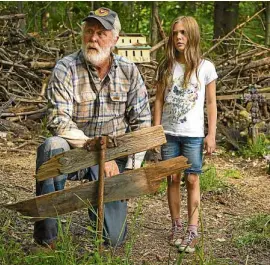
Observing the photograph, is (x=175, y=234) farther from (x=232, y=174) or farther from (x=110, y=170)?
(x=232, y=174)

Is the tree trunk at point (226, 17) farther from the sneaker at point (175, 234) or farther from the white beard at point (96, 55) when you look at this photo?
the white beard at point (96, 55)

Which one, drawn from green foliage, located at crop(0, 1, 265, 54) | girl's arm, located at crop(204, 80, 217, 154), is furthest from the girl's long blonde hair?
green foliage, located at crop(0, 1, 265, 54)

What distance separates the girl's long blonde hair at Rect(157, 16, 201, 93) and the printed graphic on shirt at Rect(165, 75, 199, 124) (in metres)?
0.04

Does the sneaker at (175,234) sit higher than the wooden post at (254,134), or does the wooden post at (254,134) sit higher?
the wooden post at (254,134)

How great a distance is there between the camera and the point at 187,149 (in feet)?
13.9

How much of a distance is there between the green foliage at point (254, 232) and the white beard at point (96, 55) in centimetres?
165

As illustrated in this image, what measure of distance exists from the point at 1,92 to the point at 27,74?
56 cm

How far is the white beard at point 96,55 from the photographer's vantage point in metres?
3.95

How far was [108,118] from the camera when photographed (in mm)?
4137

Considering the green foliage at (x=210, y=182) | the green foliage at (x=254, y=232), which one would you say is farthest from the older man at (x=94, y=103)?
the green foliage at (x=210, y=182)

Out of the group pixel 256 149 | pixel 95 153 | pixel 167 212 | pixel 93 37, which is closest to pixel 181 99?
pixel 93 37

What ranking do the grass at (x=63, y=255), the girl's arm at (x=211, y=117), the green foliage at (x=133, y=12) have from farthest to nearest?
the green foliage at (x=133, y=12) < the girl's arm at (x=211, y=117) < the grass at (x=63, y=255)

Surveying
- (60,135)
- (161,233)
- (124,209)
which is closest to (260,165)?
(161,233)

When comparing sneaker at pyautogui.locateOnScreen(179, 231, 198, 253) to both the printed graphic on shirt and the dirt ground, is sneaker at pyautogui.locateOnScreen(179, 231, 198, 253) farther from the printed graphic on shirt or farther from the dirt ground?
the printed graphic on shirt
